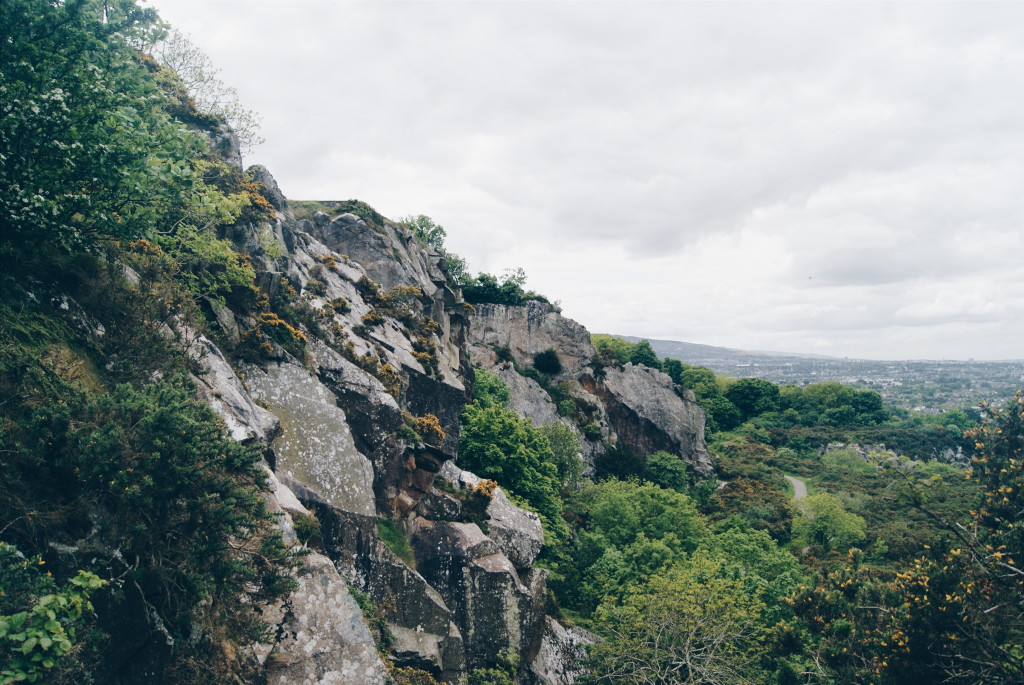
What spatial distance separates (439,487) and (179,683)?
14026 mm

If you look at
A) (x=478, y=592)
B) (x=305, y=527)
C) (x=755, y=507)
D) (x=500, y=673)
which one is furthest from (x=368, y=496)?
(x=755, y=507)

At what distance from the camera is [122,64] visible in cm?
1430

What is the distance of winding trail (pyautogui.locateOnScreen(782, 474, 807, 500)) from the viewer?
67.2m

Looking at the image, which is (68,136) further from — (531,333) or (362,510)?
(531,333)

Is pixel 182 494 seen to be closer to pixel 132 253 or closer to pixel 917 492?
pixel 132 253

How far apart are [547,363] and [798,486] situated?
36851mm

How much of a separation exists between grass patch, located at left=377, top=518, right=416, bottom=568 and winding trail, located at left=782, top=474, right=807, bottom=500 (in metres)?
57.3

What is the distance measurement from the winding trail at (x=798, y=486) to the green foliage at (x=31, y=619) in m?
69.7

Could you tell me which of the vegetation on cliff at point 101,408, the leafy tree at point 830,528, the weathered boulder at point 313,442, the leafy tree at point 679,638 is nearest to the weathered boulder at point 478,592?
the leafy tree at point 679,638

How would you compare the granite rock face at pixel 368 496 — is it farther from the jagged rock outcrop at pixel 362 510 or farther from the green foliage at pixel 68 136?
the green foliage at pixel 68 136

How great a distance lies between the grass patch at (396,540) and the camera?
66.5 ft

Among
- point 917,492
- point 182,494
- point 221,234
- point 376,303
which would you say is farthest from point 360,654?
point 376,303

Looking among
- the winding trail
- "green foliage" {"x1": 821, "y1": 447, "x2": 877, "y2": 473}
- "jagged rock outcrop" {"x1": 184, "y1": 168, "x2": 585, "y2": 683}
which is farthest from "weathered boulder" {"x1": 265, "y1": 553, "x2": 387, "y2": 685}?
"green foliage" {"x1": 821, "y1": 447, "x2": 877, "y2": 473}

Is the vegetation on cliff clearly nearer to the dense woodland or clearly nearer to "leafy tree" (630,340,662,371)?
the dense woodland
